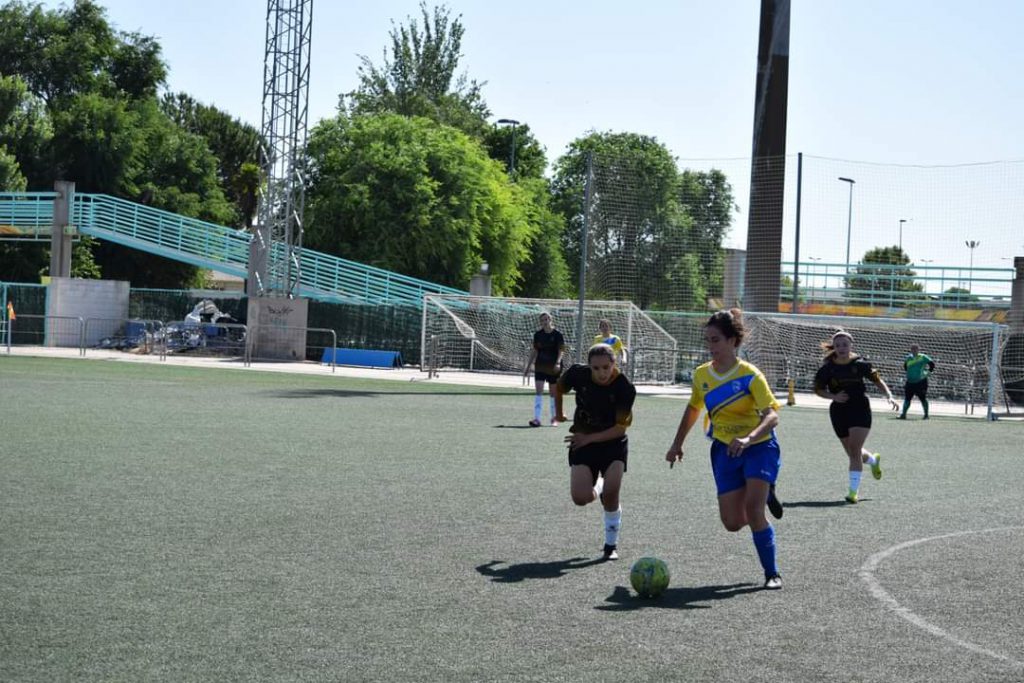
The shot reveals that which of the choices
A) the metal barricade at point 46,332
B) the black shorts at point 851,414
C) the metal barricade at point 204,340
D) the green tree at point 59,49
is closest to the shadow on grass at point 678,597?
the black shorts at point 851,414

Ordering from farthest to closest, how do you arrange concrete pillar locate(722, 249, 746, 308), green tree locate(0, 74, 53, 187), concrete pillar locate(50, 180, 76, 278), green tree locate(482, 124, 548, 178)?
1. green tree locate(482, 124, 548, 178)
2. green tree locate(0, 74, 53, 187)
3. concrete pillar locate(50, 180, 76, 278)
4. concrete pillar locate(722, 249, 746, 308)

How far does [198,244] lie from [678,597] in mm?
45026

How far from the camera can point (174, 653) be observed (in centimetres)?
564

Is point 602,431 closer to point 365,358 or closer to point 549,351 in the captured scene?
point 549,351

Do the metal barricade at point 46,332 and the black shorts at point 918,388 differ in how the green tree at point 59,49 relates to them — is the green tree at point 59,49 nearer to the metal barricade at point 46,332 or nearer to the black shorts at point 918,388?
the metal barricade at point 46,332

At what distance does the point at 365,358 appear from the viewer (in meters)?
41.2

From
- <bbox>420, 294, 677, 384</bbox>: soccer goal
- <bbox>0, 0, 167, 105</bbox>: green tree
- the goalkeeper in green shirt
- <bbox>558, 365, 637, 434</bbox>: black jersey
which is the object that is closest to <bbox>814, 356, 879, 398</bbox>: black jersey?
<bbox>558, 365, 637, 434</bbox>: black jersey

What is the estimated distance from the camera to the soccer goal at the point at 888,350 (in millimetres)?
32156

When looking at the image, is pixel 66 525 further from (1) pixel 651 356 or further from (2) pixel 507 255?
(2) pixel 507 255

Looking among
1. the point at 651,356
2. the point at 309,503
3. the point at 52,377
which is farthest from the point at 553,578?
the point at 651,356

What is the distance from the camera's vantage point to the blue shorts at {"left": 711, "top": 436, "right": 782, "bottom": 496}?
7738 millimetres

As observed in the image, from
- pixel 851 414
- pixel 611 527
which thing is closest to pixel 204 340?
pixel 851 414

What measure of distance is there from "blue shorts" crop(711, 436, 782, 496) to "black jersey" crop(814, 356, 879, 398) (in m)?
4.28

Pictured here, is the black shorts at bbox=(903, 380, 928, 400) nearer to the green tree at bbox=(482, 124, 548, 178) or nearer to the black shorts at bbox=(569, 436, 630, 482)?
the black shorts at bbox=(569, 436, 630, 482)
